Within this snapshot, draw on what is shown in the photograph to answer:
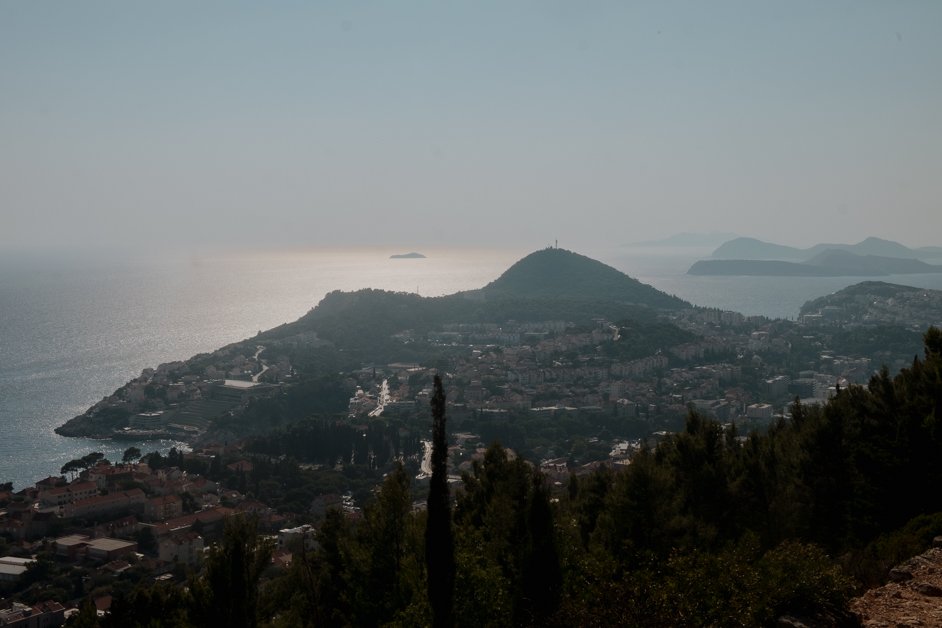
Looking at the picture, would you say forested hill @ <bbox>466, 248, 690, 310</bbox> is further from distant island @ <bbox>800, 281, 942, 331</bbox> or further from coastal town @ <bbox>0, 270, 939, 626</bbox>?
distant island @ <bbox>800, 281, 942, 331</bbox>

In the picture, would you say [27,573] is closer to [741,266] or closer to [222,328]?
[222,328]

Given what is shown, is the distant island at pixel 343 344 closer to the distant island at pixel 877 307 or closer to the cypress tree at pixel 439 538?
the distant island at pixel 877 307

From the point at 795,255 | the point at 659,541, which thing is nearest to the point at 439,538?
the point at 659,541

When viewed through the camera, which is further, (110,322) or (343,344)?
(110,322)

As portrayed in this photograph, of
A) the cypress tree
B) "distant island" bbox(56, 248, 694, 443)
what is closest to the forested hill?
"distant island" bbox(56, 248, 694, 443)

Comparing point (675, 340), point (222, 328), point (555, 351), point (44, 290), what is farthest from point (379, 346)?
point (44, 290)

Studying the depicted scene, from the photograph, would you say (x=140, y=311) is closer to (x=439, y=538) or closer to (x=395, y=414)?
(x=395, y=414)

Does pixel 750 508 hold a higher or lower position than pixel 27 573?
higher
